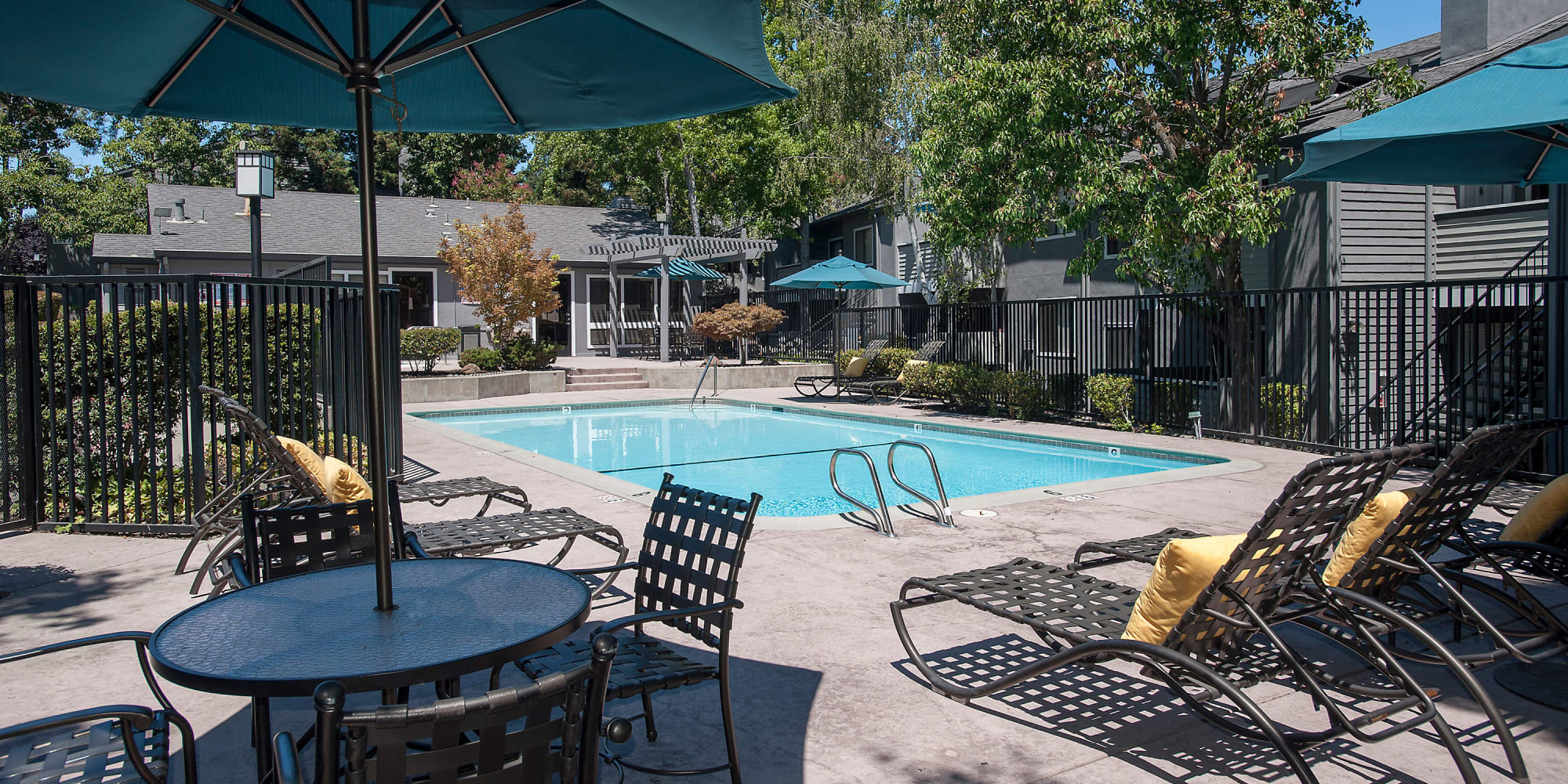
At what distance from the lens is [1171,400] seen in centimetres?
1324

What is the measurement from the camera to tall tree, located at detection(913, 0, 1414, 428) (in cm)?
1200

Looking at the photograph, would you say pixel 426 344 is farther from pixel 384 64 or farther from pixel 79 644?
pixel 79 644

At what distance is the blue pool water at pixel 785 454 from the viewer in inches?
442

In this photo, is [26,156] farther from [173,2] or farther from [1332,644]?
[1332,644]

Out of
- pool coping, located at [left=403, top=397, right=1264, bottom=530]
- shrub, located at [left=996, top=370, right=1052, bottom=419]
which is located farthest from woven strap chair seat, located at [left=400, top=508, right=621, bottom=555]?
shrub, located at [left=996, top=370, right=1052, bottom=419]

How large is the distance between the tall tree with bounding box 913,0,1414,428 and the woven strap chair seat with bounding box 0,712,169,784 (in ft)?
38.8

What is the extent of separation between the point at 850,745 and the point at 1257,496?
6.23 metres

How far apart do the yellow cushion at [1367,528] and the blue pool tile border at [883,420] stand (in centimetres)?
677

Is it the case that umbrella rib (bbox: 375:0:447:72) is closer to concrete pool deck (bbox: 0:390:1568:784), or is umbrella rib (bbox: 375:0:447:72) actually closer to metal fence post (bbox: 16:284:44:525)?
concrete pool deck (bbox: 0:390:1568:784)

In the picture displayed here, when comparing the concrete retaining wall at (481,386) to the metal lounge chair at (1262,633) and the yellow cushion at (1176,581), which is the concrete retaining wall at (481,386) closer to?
the metal lounge chair at (1262,633)

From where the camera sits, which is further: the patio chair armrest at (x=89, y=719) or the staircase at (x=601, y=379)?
the staircase at (x=601, y=379)

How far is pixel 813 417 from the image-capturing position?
17.7 meters

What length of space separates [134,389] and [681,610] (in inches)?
221

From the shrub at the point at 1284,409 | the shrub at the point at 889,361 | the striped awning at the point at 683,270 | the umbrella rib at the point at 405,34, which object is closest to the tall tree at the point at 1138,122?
the shrub at the point at 1284,409
